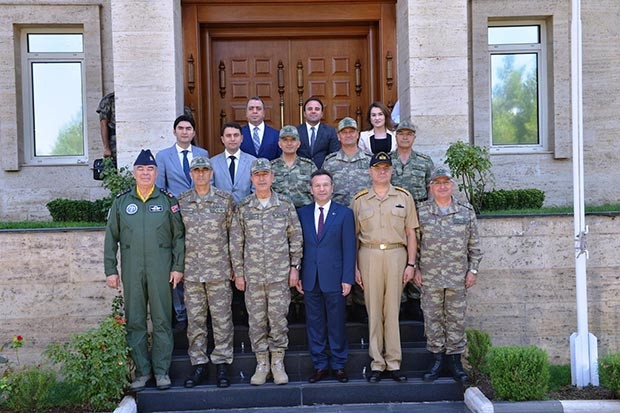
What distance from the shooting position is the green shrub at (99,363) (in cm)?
557

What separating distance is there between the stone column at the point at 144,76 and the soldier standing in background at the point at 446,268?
3239 millimetres

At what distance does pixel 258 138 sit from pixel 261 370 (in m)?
2.38

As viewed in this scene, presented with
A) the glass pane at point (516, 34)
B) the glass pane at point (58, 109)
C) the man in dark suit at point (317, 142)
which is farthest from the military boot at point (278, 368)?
the glass pane at point (516, 34)

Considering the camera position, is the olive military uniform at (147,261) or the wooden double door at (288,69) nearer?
the olive military uniform at (147,261)

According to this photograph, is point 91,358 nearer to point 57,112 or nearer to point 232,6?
point 232,6

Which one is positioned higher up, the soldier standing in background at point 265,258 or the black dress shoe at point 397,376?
the soldier standing in background at point 265,258

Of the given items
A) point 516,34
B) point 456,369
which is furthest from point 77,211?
point 516,34

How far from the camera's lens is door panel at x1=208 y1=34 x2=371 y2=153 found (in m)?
9.24

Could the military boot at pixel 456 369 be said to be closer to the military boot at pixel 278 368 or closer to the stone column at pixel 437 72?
the military boot at pixel 278 368

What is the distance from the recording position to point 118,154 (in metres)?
7.45

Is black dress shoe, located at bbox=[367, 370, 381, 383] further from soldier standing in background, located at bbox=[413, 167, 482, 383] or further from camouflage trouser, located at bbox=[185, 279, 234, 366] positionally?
camouflage trouser, located at bbox=[185, 279, 234, 366]

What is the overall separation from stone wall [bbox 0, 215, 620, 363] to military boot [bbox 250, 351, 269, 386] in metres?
2.00

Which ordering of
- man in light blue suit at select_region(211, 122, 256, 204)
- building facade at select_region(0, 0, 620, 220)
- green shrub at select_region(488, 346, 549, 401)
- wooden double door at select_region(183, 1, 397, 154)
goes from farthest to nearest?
wooden double door at select_region(183, 1, 397, 154) < building facade at select_region(0, 0, 620, 220) < man in light blue suit at select_region(211, 122, 256, 204) < green shrub at select_region(488, 346, 549, 401)

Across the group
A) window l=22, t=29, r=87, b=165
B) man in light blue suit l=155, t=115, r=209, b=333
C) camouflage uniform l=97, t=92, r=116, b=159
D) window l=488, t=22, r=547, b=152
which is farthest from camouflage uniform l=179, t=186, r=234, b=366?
window l=488, t=22, r=547, b=152
